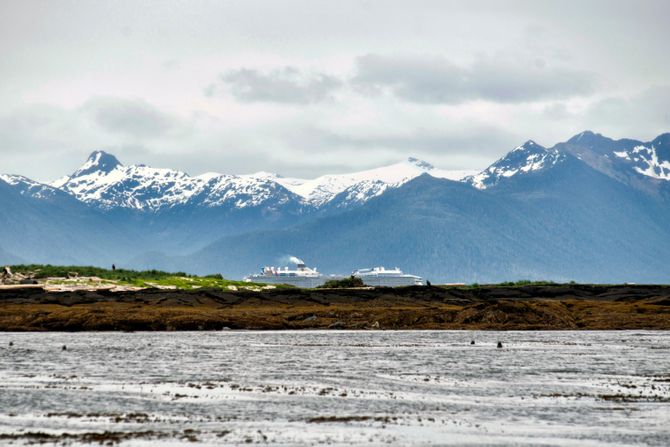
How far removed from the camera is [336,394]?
150ft

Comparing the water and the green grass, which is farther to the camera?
the green grass

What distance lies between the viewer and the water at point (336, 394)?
35938 millimetres

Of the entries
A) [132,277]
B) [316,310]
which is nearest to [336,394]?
[316,310]

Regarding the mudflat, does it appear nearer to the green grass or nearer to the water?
the green grass

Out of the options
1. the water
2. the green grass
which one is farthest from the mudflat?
the water

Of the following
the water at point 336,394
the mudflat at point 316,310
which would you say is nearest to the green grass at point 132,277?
the mudflat at point 316,310

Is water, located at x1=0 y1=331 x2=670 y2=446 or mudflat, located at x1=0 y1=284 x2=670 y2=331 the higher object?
mudflat, located at x1=0 y1=284 x2=670 y2=331

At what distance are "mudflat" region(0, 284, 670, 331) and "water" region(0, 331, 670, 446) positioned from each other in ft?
90.9

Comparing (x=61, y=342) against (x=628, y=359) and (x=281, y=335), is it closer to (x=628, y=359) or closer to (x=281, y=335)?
(x=281, y=335)

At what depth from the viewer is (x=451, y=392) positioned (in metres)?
46.6

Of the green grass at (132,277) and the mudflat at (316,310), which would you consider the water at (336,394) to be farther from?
the green grass at (132,277)

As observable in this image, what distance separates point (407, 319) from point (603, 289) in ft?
159

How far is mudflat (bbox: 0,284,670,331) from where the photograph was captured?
102812 mm

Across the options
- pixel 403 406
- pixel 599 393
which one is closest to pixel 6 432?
pixel 403 406
